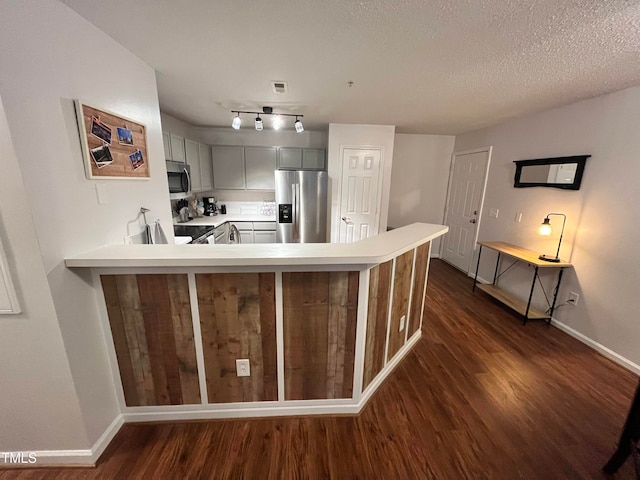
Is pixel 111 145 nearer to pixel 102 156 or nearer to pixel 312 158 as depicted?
pixel 102 156

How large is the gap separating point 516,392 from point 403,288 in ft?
3.66

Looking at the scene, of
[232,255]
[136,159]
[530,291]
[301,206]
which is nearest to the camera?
[232,255]

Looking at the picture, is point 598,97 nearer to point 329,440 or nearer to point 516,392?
point 516,392

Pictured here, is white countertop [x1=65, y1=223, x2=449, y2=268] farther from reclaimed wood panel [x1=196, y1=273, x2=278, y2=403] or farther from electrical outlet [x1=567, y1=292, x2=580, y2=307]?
electrical outlet [x1=567, y1=292, x2=580, y2=307]

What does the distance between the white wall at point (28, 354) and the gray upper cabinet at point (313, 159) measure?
148 inches

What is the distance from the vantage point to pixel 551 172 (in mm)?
2670

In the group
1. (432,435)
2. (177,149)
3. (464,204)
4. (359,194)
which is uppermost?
(177,149)

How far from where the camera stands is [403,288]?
189 centimetres

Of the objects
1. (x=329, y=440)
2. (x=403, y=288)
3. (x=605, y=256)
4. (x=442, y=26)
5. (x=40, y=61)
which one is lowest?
(x=329, y=440)

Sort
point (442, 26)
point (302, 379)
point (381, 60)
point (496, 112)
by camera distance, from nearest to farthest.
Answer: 1. point (442, 26)
2. point (302, 379)
3. point (381, 60)
4. point (496, 112)

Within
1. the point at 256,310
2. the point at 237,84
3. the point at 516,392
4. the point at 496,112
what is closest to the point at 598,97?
the point at 496,112

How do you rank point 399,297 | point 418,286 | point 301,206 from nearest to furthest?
point 399,297 < point 418,286 < point 301,206

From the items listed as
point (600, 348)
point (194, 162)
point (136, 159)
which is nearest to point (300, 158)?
point (194, 162)

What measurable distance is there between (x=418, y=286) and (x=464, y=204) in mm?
2747
